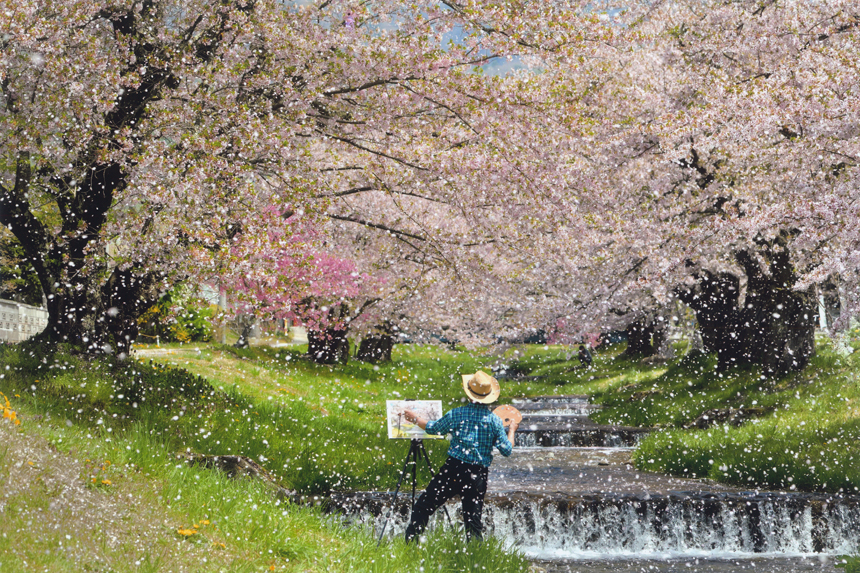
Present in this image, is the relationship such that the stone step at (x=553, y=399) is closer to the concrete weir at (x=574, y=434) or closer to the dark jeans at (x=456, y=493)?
the concrete weir at (x=574, y=434)

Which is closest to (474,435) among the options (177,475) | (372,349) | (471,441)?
(471,441)

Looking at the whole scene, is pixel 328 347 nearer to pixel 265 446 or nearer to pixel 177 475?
pixel 265 446

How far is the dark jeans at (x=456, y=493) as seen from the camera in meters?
8.28

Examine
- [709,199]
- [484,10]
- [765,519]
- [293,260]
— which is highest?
[484,10]

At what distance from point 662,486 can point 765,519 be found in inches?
88.1

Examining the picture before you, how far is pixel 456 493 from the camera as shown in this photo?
8.32 meters

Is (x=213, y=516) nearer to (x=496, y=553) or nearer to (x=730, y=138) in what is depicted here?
(x=496, y=553)

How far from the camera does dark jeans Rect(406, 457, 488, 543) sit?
27.2 ft

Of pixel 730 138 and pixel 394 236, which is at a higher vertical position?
pixel 730 138

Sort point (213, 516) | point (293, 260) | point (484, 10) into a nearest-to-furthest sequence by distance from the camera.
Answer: point (213, 516), point (484, 10), point (293, 260)

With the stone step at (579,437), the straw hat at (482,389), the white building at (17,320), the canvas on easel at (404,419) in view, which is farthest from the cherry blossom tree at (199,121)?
the white building at (17,320)

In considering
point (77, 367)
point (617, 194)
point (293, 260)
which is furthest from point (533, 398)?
point (77, 367)

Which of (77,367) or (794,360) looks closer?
(77,367)

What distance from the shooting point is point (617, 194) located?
20094mm
